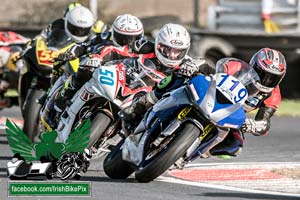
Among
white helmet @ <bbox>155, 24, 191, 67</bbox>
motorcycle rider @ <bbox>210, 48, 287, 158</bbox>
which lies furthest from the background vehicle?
motorcycle rider @ <bbox>210, 48, 287, 158</bbox>

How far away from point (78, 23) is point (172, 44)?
11.3ft

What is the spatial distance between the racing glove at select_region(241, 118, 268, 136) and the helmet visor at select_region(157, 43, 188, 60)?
0.95 metres

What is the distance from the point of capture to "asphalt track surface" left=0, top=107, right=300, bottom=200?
11.0 m

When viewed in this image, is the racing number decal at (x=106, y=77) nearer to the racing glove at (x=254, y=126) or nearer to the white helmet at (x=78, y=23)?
the racing glove at (x=254, y=126)

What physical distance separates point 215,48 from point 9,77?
4715 millimetres

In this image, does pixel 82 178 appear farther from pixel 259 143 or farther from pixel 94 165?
pixel 259 143

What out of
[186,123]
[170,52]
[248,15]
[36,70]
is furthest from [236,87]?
[248,15]

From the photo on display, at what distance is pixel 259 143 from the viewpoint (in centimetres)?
1616

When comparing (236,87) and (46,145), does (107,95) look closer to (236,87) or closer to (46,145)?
(46,145)

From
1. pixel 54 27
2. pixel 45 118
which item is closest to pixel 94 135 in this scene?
pixel 45 118

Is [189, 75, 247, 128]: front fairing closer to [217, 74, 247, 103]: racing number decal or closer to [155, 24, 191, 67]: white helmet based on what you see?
[217, 74, 247, 103]: racing number decal

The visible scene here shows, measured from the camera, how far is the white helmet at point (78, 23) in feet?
50.6

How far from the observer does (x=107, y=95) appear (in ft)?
40.8

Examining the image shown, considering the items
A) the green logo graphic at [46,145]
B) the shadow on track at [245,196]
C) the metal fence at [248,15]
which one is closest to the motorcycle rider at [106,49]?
the green logo graphic at [46,145]
